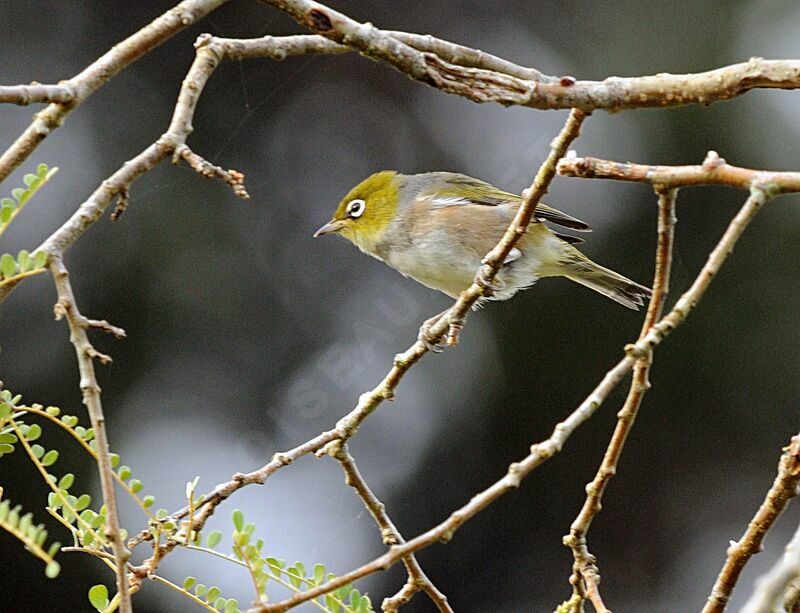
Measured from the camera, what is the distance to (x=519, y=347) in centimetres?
750

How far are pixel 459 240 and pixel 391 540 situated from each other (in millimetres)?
2004

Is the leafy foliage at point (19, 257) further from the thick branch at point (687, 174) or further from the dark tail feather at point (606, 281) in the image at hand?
the dark tail feather at point (606, 281)

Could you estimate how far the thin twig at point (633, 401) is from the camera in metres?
1.58

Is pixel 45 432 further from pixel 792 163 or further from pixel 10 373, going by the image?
pixel 792 163

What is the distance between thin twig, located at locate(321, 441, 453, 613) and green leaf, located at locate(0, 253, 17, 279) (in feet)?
2.25

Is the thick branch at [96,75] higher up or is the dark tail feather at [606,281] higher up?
the dark tail feather at [606,281]

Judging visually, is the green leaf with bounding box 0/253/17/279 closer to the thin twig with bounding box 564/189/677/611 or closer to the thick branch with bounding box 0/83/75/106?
the thick branch with bounding box 0/83/75/106

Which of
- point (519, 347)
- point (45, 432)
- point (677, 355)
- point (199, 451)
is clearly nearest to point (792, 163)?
point (677, 355)

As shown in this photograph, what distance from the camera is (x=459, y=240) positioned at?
372 centimetres

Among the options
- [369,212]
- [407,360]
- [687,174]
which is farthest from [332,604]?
[369,212]

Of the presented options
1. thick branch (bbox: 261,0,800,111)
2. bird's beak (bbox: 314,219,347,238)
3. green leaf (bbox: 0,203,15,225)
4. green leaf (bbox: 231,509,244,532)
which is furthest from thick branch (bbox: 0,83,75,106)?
bird's beak (bbox: 314,219,347,238)

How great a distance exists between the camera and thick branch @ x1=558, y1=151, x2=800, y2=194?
4.59ft

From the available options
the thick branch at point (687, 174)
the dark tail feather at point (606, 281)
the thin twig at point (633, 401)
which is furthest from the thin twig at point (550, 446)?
the dark tail feather at point (606, 281)

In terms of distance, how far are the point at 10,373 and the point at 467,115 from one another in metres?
3.48
